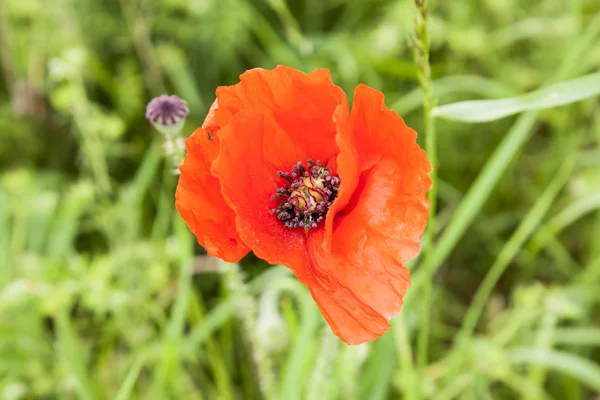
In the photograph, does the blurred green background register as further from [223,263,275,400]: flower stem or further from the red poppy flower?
the red poppy flower

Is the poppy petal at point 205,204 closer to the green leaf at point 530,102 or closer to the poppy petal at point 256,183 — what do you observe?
the poppy petal at point 256,183

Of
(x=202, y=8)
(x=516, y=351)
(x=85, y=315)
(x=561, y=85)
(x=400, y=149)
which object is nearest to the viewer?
(x=400, y=149)

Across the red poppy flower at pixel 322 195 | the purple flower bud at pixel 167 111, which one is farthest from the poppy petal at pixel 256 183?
the purple flower bud at pixel 167 111

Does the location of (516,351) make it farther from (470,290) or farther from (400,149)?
(400,149)

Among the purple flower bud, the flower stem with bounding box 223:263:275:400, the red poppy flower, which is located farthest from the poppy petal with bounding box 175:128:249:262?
the flower stem with bounding box 223:263:275:400

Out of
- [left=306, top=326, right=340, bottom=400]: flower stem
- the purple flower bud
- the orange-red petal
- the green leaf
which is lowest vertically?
[left=306, top=326, right=340, bottom=400]: flower stem

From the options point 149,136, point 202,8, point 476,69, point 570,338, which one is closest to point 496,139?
point 476,69
